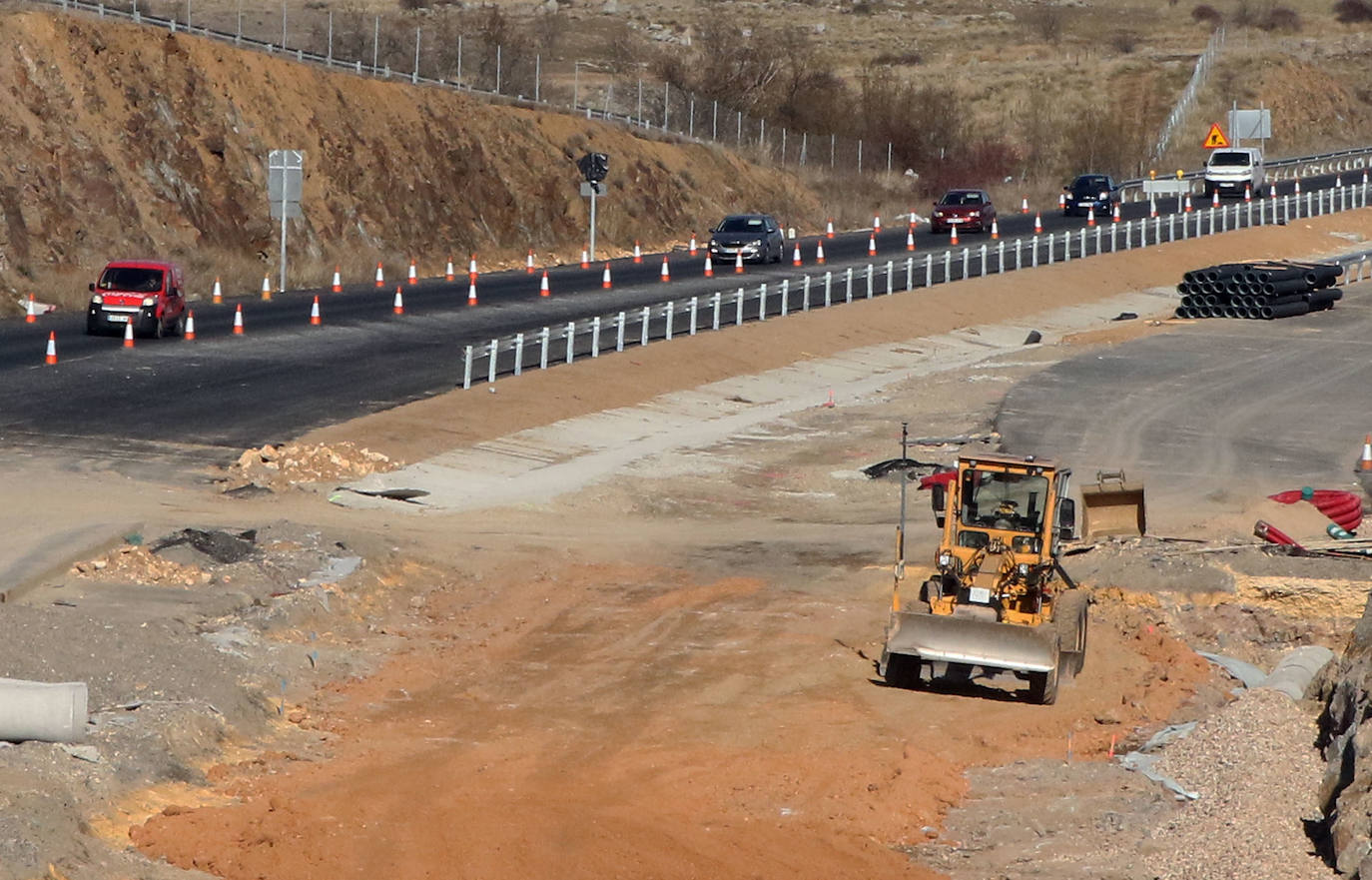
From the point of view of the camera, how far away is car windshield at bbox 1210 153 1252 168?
6838cm

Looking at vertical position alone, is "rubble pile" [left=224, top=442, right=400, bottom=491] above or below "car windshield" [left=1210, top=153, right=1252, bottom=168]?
below

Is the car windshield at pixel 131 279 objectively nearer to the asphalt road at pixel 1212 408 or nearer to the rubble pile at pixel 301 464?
the rubble pile at pixel 301 464

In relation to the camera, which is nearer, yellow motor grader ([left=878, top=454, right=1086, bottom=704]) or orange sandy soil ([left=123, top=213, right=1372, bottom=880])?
orange sandy soil ([left=123, top=213, right=1372, bottom=880])

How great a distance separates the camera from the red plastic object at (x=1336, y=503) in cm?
2500

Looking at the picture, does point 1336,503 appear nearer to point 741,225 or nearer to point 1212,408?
point 1212,408

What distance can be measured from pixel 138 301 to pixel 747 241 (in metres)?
20.7

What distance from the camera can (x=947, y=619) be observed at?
16.7 m

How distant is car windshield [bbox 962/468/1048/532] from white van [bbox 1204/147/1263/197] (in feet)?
177

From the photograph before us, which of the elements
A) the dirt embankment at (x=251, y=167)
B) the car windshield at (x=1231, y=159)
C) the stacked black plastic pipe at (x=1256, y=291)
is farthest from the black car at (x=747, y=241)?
the car windshield at (x=1231, y=159)

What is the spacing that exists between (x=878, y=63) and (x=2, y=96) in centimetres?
7661

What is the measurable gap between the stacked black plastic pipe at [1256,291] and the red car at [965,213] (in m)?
15.6

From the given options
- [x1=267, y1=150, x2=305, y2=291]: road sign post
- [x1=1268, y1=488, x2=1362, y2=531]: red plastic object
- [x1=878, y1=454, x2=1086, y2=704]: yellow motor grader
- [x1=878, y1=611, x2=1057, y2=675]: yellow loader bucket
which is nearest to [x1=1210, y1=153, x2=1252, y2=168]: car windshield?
[x1=267, y1=150, x2=305, y2=291]: road sign post

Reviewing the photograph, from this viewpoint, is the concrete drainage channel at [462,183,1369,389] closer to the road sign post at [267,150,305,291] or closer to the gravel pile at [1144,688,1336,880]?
the road sign post at [267,150,305,291]

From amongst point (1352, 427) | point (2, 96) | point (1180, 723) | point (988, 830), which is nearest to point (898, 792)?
point (988, 830)
